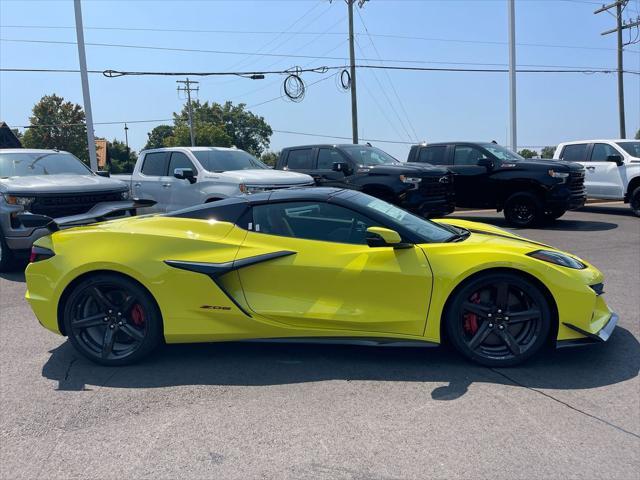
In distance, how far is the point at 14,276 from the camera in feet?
26.3

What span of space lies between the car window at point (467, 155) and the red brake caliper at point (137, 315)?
10375mm

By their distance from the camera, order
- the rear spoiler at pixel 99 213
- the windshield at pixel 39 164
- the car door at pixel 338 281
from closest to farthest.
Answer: the car door at pixel 338 281 < the rear spoiler at pixel 99 213 < the windshield at pixel 39 164

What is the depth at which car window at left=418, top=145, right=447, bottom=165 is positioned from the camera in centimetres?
1372

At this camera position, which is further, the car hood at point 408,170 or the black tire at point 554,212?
the black tire at point 554,212

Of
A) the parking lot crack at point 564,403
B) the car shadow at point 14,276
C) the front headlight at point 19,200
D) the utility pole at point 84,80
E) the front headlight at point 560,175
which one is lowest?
the parking lot crack at point 564,403

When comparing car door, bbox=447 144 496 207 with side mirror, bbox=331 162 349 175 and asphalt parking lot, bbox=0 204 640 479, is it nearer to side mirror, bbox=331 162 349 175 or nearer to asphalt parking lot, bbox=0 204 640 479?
side mirror, bbox=331 162 349 175

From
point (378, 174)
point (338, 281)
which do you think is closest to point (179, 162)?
point (378, 174)

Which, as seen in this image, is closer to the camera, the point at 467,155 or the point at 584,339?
the point at 584,339

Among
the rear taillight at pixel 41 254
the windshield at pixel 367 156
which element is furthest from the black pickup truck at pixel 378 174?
the rear taillight at pixel 41 254

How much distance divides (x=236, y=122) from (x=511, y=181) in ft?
288

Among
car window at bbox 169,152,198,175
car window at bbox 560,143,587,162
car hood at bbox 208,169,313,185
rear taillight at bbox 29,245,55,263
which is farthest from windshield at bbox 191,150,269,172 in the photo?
car window at bbox 560,143,587,162

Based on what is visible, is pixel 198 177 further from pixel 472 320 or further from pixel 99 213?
pixel 472 320

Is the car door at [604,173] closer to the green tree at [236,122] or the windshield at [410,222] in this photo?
the windshield at [410,222]

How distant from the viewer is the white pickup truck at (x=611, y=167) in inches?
531
